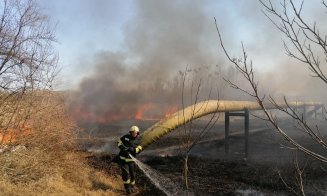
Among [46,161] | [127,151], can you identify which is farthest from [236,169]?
[46,161]

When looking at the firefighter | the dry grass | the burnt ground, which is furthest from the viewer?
the burnt ground

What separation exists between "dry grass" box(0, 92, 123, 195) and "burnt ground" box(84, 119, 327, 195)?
1.68 meters

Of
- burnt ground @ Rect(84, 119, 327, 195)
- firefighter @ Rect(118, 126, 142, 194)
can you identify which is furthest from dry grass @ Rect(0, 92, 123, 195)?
burnt ground @ Rect(84, 119, 327, 195)

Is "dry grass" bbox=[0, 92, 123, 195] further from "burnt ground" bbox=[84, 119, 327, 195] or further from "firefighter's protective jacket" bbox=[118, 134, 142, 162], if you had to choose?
"burnt ground" bbox=[84, 119, 327, 195]

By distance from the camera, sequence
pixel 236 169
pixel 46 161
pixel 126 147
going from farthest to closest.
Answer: pixel 236 169 < pixel 126 147 < pixel 46 161

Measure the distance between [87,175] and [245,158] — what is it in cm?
752

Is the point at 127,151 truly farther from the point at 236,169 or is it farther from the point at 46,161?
the point at 236,169

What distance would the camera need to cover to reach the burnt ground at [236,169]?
34.4 feet

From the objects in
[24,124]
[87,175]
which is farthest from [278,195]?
[24,124]

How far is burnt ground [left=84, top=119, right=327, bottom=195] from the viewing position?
10.5 meters

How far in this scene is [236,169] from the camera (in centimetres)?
1280

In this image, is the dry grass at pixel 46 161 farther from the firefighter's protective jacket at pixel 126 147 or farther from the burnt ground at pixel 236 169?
the burnt ground at pixel 236 169

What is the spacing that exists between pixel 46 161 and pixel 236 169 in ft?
22.6

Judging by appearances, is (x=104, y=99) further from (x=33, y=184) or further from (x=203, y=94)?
(x=33, y=184)
